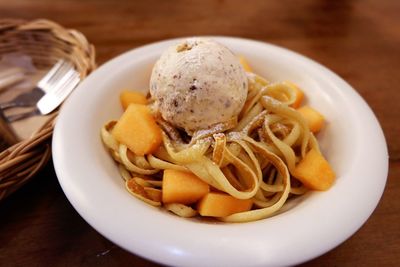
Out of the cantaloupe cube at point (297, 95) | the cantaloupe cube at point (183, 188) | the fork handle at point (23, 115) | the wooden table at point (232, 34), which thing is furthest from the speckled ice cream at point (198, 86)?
Result: the fork handle at point (23, 115)

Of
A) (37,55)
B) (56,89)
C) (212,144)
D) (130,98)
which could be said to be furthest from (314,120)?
(37,55)

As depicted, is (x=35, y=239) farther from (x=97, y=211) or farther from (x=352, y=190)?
(x=352, y=190)

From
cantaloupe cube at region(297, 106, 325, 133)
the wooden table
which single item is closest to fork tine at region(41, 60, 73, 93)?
the wooden table

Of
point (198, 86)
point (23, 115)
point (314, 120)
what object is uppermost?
point (198, 86)

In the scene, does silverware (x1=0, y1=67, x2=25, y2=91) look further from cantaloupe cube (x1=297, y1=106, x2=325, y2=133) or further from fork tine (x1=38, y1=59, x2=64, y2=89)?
cantaloupe cube (x1=297, y1=106, x2=325, y2=133)

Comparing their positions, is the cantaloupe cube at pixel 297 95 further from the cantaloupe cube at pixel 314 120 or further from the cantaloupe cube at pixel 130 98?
the cantaloupe cube at pixel 130 98

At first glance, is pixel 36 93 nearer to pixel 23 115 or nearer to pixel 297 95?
pixel 23 115

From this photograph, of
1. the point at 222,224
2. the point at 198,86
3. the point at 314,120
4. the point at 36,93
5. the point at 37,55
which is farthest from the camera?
the point at 37,55
